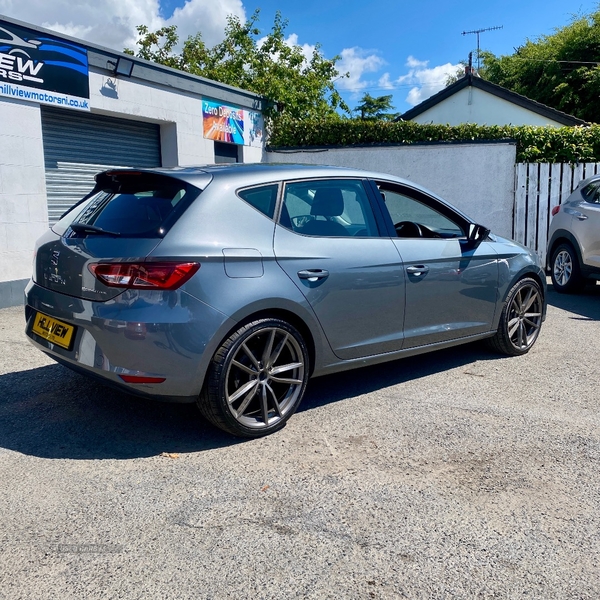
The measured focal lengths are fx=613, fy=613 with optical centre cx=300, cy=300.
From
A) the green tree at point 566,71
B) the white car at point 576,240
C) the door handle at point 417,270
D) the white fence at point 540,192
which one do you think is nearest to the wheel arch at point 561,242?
the white car at point 576,240

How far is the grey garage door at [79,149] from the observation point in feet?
29.3

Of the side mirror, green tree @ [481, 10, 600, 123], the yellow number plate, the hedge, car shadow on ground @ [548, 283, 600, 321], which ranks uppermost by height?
Result: green tree @ [481, 10, 600, 123]

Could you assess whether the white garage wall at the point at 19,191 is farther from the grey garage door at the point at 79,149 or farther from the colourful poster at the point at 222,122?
the colourful poster at the point at 222,122

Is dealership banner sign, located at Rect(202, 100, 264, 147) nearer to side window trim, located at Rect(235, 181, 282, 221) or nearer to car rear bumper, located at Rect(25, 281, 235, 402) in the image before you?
side window trim, located at Rect(235, 181, 282, 221)

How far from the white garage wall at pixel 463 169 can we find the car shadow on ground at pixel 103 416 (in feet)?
23.9

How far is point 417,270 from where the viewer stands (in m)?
4.53

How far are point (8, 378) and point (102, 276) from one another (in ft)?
6.91

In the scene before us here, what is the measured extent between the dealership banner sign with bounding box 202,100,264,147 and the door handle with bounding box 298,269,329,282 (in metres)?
8.46

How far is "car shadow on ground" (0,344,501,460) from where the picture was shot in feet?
12.1

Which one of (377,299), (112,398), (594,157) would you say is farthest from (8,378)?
(594,157)

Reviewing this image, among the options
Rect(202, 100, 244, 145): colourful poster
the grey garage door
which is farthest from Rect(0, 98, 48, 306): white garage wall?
Rect(202, 100, 244, 145): colourful poster

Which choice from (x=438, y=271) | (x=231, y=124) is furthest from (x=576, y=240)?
(x=231, y=124)

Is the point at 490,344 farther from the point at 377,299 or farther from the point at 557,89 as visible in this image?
the point at 557,89

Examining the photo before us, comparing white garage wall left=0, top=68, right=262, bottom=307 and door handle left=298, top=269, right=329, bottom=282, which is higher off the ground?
white garage wall left=0, top=68, right=262, bottom=307
